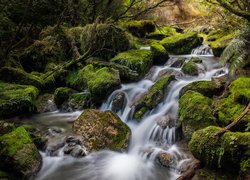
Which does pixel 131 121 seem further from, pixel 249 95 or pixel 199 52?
pixel 199 52

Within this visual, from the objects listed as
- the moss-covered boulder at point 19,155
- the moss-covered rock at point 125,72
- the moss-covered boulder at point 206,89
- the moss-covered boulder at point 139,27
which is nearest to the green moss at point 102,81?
the moss-covered rock at point 125,72

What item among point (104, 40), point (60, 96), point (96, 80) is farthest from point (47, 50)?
point (96, 80)

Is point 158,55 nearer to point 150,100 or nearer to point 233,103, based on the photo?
point 150,100

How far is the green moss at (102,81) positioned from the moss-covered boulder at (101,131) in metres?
1.62

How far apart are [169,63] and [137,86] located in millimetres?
2555

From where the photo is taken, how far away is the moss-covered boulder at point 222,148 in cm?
434

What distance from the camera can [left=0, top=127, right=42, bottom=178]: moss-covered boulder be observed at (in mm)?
5051

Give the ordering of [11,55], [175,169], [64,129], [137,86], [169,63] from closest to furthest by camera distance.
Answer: [175,169] → [64,129] → [137,86] → [11,55] → [169,63]

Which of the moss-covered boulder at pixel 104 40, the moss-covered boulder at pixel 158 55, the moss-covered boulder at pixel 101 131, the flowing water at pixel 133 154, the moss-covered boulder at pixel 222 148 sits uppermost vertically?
the moss-covered boulder at pixel 104 40

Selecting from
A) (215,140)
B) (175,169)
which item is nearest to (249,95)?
(215,140)

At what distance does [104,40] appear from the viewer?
1038cm

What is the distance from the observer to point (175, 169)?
5289 millimetres

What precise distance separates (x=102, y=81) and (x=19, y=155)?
3.94 m

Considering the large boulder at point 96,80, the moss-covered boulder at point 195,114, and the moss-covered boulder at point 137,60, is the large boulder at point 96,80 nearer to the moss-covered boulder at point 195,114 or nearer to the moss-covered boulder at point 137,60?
the moss-covered boulder at point 137,60
